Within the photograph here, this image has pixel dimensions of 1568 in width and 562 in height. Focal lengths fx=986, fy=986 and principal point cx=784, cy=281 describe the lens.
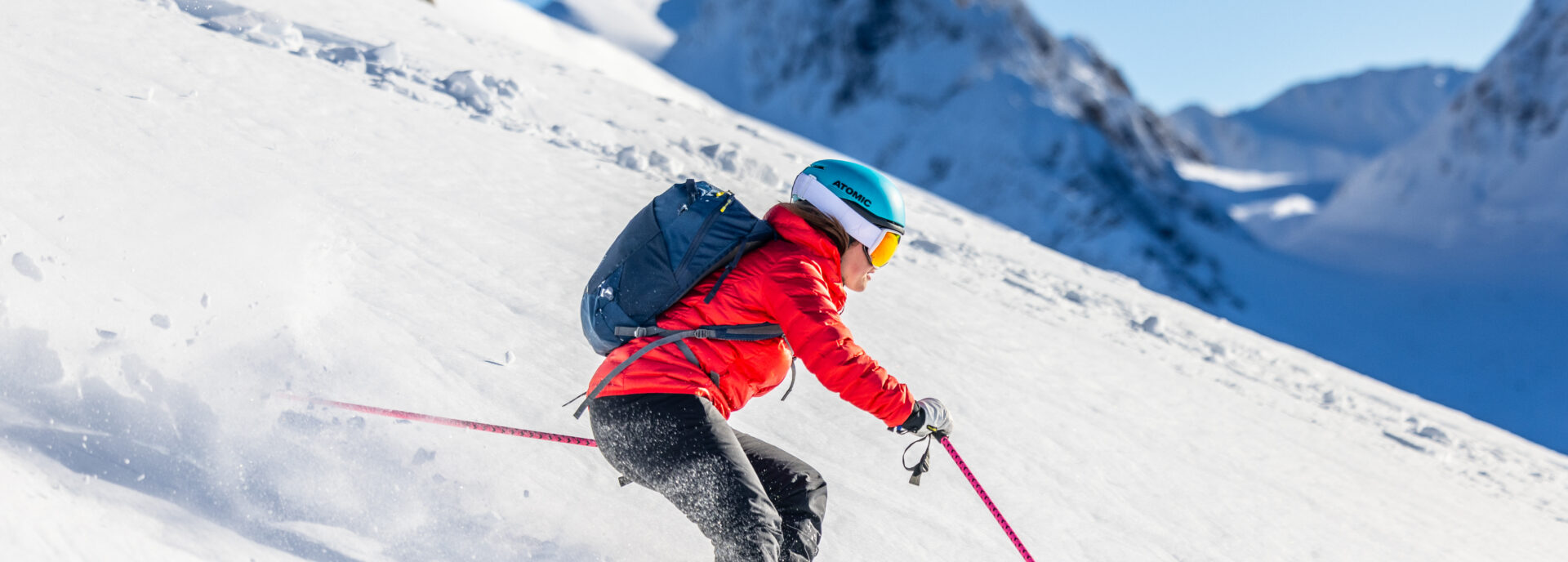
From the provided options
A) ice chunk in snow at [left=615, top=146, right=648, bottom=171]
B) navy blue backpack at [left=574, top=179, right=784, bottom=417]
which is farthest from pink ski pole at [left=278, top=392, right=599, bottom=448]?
ice chunk in snow at [left=615, top=146, right=648, bottom=171]

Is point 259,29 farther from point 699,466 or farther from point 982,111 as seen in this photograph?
point 982,111

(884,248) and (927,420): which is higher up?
(884,248)

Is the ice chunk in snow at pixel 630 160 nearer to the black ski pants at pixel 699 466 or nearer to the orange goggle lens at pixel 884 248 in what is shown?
the orange goggle lens at pixel 884 248

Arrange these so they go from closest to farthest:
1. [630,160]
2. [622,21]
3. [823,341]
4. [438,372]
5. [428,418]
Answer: [823,341] < [428,418] < [438,372] < [630,160] < [622,21]

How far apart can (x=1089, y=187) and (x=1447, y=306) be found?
38.6 ft

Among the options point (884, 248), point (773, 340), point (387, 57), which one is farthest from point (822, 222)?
point (387, 57)

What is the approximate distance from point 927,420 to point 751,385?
0.53 meters

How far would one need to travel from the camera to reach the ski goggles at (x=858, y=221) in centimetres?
294

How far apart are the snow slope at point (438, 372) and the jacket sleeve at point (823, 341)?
995 millimetres

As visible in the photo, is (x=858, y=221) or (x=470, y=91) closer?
(x=858, y=221)

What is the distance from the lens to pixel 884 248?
3.00m

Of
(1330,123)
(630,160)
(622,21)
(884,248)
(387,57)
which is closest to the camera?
(884,248)

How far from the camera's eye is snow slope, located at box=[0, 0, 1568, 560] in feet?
9.91

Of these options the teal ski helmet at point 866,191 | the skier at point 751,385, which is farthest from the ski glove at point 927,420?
the teal ski helmet at point 866,191
